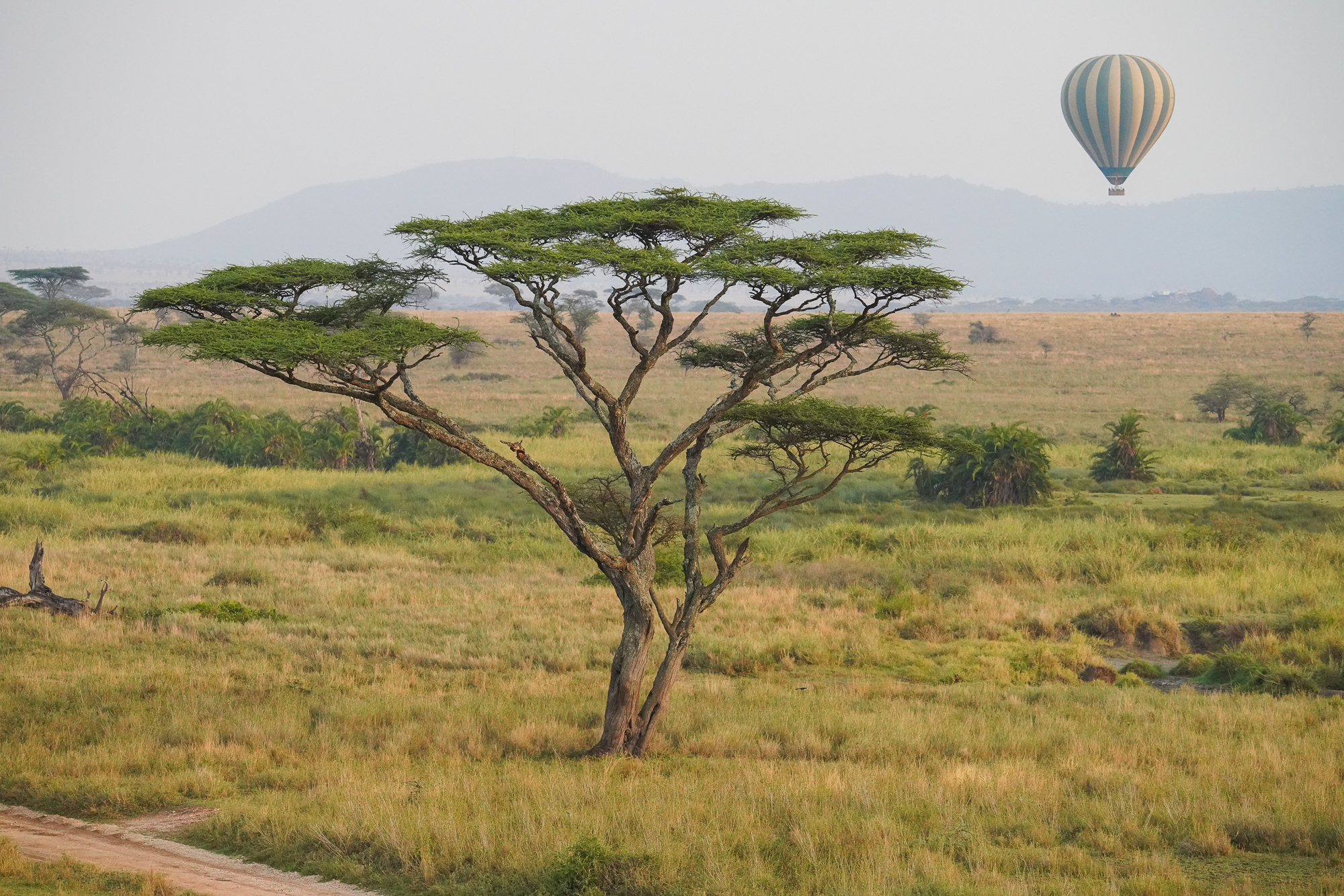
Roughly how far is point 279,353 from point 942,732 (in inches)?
345

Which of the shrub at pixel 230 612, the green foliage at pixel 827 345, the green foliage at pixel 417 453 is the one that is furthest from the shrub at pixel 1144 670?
the green foliage at pixel 417 453

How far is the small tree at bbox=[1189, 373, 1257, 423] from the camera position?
55.2 metres

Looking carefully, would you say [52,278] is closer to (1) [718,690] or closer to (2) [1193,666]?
(1) [718,690]

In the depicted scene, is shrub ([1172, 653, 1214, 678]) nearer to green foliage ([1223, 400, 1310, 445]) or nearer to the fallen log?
the fallen log

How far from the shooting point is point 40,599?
757 inches

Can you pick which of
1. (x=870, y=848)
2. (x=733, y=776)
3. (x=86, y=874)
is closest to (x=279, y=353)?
(x=86, y=874)

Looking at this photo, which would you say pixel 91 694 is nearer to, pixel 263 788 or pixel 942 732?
pixel 263 788

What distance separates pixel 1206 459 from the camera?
130 ft

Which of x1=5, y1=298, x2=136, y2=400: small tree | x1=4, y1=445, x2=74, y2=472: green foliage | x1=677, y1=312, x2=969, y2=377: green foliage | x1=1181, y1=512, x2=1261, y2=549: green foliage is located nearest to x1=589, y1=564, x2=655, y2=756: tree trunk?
x1=677, y1=312, x2=969, y2=377: green foliage

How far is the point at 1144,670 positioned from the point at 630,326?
1076 cm

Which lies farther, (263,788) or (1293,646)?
(1293,646)

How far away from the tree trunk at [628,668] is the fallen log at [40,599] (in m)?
9.85

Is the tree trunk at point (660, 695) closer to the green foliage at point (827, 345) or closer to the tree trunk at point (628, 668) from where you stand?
the tree trunk at point (628, 668)

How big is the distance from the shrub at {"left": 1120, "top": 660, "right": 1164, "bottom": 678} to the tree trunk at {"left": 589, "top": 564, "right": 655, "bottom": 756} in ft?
29.6
